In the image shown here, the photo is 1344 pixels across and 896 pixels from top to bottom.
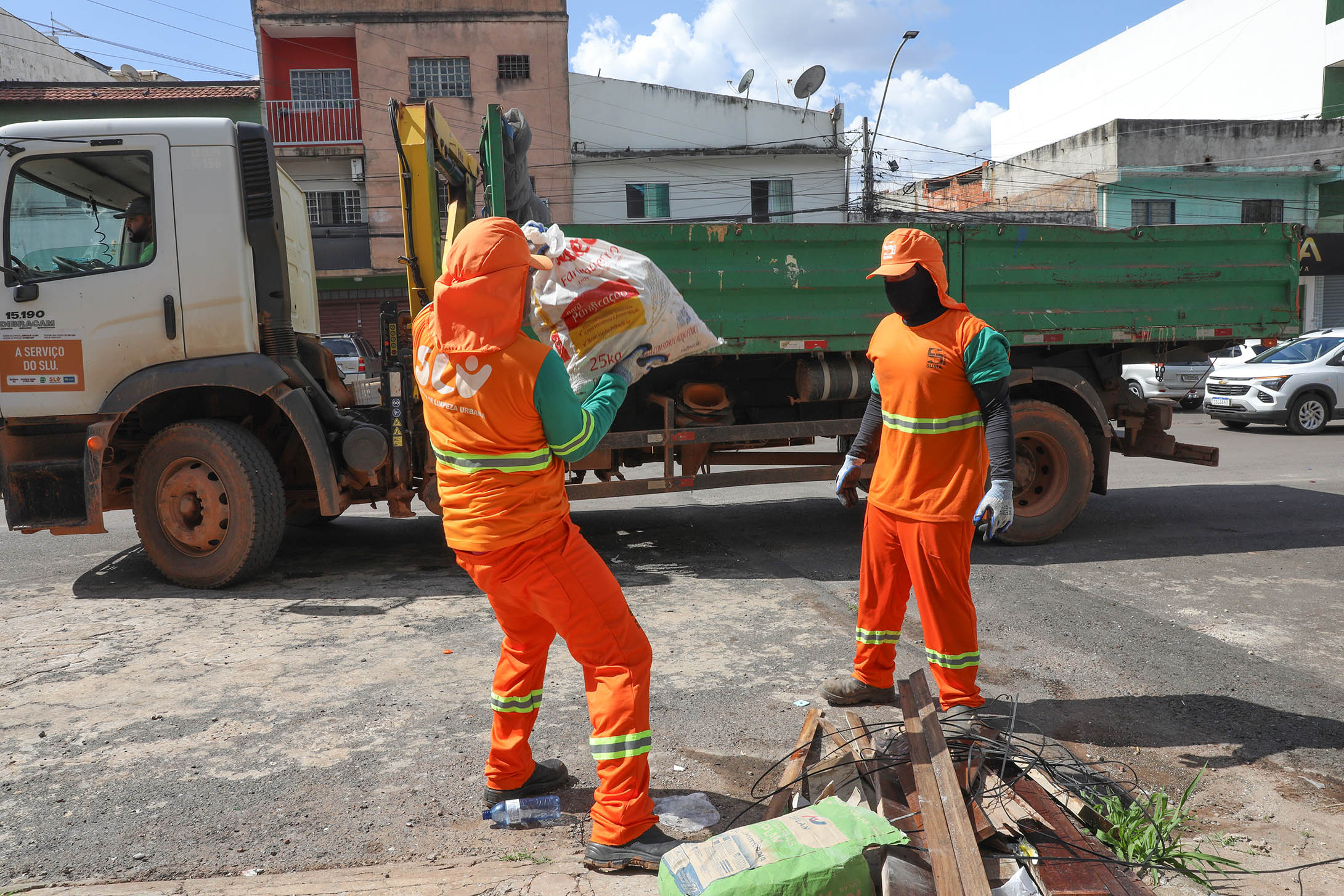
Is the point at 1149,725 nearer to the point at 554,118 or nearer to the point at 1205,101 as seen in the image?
the point at 554,118

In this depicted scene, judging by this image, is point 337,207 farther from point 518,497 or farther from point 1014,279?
point 518,497

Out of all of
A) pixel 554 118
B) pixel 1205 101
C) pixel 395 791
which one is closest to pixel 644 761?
pixel 395 791

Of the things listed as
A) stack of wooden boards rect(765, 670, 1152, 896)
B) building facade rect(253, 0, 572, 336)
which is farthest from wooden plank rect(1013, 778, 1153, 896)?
building facade rect(253, 0, 572, 336)

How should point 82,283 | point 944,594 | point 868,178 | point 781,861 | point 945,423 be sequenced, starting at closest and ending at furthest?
point 781,861 < point 944,594 < point 945,423 < point 82,283 < point 868,178

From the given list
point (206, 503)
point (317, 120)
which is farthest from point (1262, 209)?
point (206, 503)

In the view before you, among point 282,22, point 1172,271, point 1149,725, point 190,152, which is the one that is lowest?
point 1149,725

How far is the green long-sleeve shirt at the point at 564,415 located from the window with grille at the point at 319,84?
977 inches

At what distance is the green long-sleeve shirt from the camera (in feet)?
8.26

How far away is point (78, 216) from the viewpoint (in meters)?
5.39

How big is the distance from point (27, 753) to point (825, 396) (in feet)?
16.1

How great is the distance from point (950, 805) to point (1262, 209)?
90.7 ft

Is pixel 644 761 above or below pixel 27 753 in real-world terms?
above

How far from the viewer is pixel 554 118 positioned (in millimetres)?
23688

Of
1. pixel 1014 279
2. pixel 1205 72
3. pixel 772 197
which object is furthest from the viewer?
pixel 1205 72
